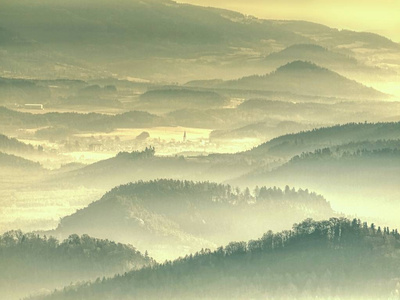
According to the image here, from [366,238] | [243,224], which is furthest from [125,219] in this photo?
[366,238]

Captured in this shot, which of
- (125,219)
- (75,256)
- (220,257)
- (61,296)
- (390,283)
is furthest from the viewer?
(125,219)

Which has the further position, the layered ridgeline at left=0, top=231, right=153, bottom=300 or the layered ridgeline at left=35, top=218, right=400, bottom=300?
the layered ridgeline at left=0, top=231, right=153, bottom=300

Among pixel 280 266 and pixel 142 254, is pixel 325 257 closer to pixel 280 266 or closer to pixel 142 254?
pixel 280 266

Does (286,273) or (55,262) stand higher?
(286,273)

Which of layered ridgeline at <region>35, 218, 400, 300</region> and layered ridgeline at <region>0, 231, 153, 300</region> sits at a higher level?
layered ridgeline at <region>35, 218, 400, 300</region>

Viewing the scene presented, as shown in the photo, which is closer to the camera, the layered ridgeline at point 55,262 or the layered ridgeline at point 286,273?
the layered ridgeline at point 286,273
